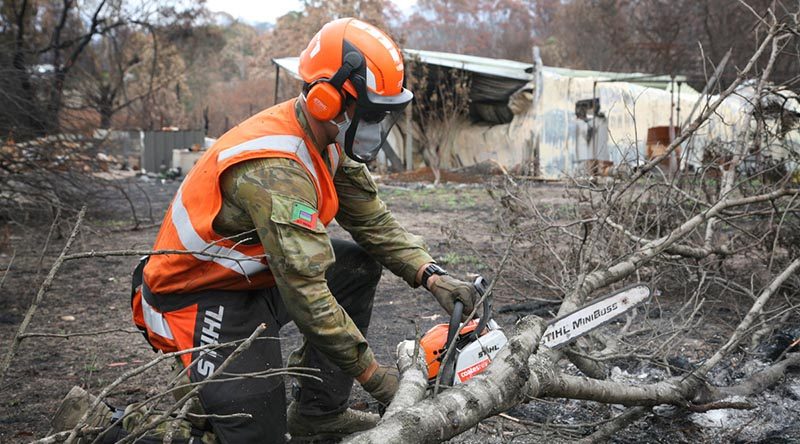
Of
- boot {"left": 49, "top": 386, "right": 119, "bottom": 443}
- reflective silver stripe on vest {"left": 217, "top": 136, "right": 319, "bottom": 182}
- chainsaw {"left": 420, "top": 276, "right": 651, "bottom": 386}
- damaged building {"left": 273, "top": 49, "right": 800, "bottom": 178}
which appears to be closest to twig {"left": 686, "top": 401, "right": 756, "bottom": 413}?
chainsaw {"left": 420, "top": 276, "right": 651, "bottom": 386}

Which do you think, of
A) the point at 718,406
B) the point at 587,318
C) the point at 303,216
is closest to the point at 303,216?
the point at 303,216

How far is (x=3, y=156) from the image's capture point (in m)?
7.09

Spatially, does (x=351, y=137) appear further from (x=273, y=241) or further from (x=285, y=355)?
(x=285, y=355)

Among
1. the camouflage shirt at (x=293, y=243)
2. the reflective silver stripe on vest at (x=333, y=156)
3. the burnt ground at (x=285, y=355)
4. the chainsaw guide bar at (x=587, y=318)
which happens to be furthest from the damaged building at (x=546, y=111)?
the camouflage shirt at (x=293, y=243)

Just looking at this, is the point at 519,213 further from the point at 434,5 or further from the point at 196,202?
the point at 434,5

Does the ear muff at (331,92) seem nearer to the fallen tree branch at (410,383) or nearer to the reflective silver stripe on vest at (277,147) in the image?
the reflective silver stripe on vest at (277,147)

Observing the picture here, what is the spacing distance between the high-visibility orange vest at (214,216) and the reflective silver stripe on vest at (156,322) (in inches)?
3.5

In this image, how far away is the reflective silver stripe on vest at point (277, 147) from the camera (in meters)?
2.44

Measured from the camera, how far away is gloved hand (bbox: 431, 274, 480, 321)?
2.69 meters

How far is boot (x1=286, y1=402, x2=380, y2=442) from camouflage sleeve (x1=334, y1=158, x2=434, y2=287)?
→ 2.05 ft

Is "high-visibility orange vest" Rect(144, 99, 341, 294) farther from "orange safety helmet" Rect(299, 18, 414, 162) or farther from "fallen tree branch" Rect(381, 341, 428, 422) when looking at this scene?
"fallen tree branch" Rect(381, 341, 428, 422)

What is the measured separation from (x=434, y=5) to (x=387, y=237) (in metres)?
61.5

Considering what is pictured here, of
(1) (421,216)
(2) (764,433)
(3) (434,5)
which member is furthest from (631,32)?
(3) (434,5)

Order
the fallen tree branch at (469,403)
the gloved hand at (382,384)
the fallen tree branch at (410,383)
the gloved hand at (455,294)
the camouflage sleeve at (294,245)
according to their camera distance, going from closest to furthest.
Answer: the fallen tree branch at (469,403)
the fallen tree branch at (410,383)
the camouflage sleeve at (294,245)
the gloved hand at (382,384)
the gloved hand at (455,294)
